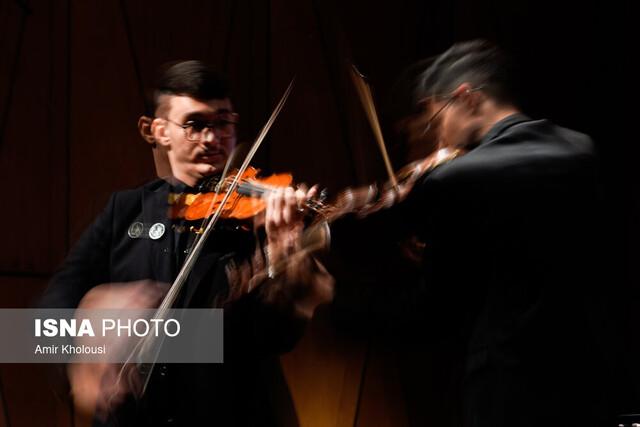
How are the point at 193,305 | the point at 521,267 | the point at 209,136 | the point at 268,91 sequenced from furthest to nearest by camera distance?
the point at 268,91 < the point at 209,136 < the point at 193,305 < the point at 521,267

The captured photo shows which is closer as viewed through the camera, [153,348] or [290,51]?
[153,348]

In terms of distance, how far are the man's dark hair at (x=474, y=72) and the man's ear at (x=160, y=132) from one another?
62 cm

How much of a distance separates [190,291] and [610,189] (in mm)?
1546

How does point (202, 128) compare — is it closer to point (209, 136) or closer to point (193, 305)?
point (209, 136)

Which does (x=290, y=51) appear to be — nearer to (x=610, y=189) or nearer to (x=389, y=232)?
(x=389, y=232)

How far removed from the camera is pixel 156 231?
168 centimetres

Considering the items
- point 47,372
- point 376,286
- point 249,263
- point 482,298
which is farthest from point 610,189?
point 47,372

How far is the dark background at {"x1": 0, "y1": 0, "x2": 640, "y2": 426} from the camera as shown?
205cm

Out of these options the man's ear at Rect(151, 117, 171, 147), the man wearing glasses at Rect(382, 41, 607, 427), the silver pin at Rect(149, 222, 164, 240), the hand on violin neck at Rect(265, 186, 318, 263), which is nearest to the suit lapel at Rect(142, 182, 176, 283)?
the silver pin at Rect(149, 222, 164, 240)

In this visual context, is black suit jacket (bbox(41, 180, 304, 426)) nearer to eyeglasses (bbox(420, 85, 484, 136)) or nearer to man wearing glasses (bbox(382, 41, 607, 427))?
man wearing glasses (bbox(382, 41, 607, 427))

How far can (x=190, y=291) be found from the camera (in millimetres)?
1610

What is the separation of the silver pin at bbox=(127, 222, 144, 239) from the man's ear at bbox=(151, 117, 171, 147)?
22cm

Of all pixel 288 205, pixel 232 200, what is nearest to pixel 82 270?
pixel 232 200

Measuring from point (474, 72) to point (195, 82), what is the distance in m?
0.65
